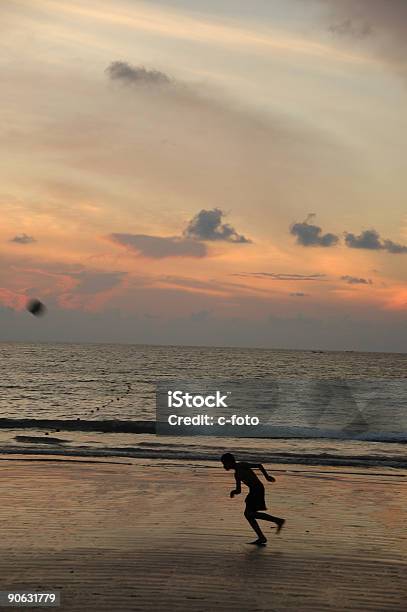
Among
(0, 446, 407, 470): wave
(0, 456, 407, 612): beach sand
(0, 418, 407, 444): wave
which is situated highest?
(0, 456, 407, 612): beach sand

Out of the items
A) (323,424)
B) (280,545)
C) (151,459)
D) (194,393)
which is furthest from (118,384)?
(280,545)

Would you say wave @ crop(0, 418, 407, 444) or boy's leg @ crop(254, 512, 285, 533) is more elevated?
boy's leg @ crop(254, 512, 285, 533)

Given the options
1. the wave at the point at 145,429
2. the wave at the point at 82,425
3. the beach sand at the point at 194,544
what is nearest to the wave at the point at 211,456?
the beach sand at the point at 194,544

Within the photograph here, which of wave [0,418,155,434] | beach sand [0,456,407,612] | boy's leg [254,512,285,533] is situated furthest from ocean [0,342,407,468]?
boy's leg [254,512,285,533]


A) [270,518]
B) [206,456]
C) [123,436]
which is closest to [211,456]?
[206,456]

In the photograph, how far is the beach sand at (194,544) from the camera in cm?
1017

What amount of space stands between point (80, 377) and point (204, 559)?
96009mm

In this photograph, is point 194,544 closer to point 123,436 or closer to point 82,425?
point 123,436

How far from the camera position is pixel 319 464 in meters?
26.1

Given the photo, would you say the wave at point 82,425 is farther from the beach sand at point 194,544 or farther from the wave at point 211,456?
the beach sand at point 194,544

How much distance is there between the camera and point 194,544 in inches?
512

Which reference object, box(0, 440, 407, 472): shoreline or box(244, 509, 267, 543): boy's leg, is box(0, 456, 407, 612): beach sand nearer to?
box(244, 509, 267, 543): boy's leg

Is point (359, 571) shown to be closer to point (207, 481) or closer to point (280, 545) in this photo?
point (280, 545)

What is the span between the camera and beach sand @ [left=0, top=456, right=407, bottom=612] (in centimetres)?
1017
